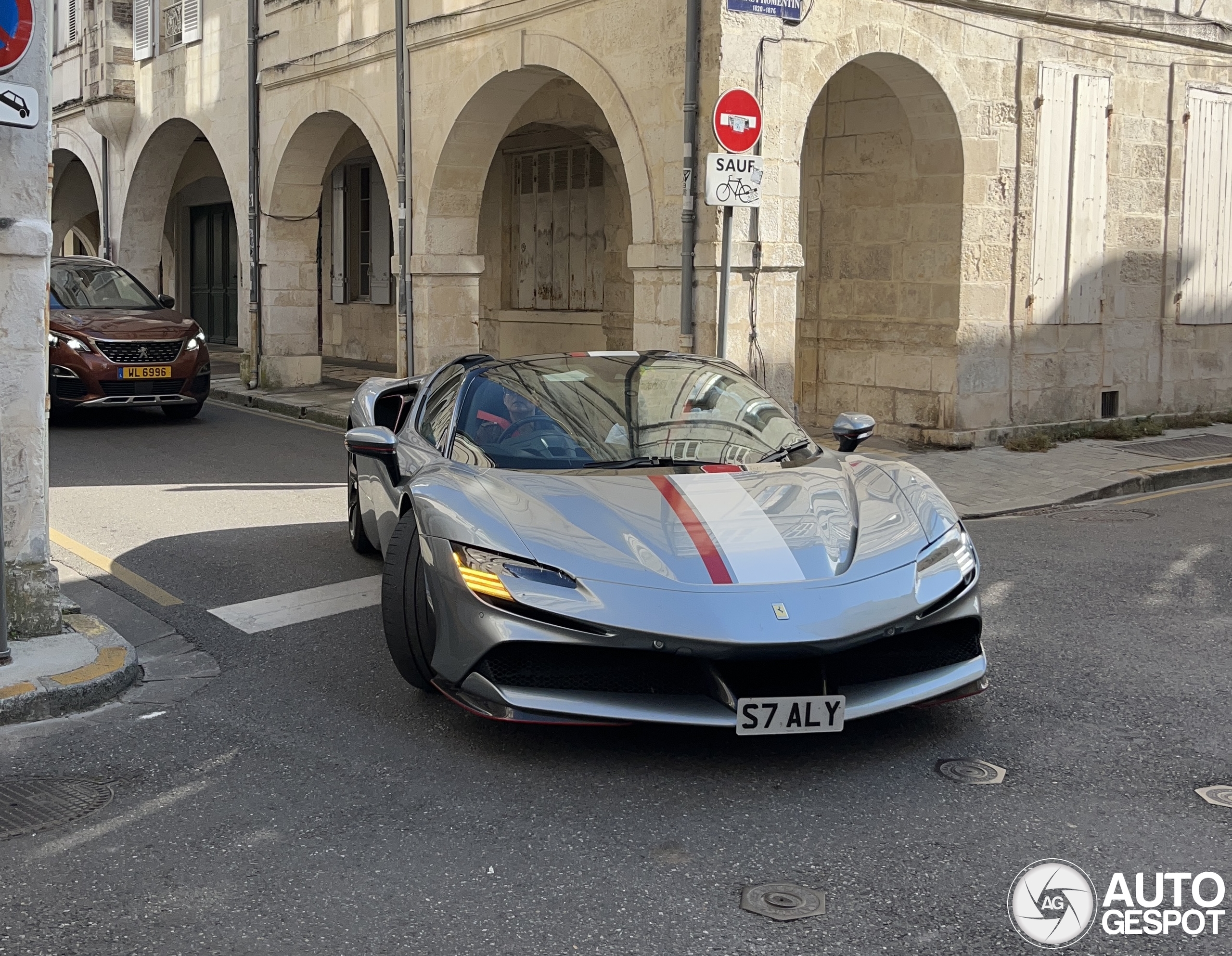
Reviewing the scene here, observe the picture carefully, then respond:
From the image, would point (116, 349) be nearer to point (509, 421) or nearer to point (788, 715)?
point (509, 421)

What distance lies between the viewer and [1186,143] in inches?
565

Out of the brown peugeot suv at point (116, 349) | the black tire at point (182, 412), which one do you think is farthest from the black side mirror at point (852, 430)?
the black tire at point (182, 412)

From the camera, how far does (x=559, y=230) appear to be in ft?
62.4

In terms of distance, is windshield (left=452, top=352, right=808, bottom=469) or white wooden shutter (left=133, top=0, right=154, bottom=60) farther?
white wooden shutter (left=133, top=0, right=154, bottom=60)

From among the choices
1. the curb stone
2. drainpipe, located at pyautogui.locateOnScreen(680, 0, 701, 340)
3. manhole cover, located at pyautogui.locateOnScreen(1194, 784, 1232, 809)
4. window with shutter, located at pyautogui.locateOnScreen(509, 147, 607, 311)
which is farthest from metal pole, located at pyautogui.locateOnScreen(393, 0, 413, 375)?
manhole cover, located at pyautogui.locateOnScreen(1194, 784, 1232, 809)

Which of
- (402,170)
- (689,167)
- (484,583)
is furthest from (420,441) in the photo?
(402,170)

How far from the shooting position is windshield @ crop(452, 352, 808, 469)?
5.40 meters

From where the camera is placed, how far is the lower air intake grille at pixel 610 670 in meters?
4.17

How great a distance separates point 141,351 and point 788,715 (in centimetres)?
1160

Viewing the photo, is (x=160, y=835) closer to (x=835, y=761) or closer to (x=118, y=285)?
(x=835, y=761)

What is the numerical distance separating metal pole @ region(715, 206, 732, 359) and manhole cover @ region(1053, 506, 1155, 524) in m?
2.86

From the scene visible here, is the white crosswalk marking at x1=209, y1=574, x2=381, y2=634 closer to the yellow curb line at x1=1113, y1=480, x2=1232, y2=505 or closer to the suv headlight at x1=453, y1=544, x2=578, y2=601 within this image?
the suv headlight at x1=453, y1=544, x2=578, y2=601

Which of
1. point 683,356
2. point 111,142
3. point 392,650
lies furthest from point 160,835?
point 111,142

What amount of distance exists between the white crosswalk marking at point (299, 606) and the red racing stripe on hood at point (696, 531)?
2141mm
